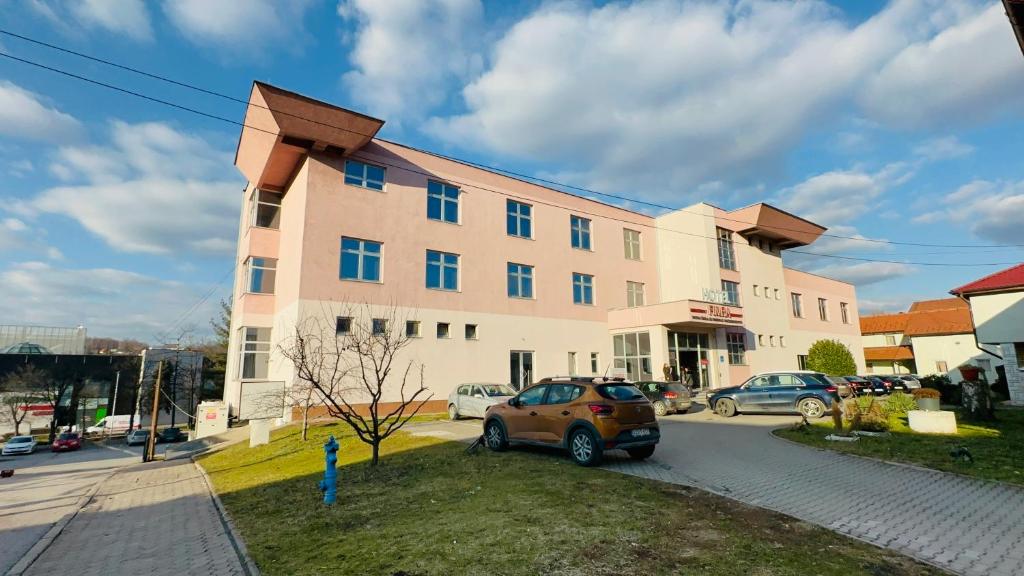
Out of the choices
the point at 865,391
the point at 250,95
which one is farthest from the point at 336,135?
the point at 865,391

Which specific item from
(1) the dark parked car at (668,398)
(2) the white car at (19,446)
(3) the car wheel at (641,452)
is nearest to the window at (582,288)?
(1) the dark parked car at (668,398)

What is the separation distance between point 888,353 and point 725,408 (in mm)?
45919

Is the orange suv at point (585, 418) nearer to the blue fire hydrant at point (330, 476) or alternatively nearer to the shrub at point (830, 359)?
the blue fire hydrant at point (330, 476)

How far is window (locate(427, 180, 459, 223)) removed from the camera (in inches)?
954

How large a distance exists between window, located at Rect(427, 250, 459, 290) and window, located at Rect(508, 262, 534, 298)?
11.1 feet

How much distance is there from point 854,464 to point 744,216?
26.7 meters

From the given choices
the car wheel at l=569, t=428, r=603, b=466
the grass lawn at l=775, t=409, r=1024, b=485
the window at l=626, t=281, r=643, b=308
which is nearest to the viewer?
the grass lawn at l=775, t=409, r=1024, b=485

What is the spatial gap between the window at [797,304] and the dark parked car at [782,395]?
75.4ft

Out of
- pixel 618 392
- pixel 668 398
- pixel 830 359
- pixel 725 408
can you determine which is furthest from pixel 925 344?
pixel 618 392

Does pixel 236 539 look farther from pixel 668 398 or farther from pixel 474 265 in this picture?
pixel 474 265

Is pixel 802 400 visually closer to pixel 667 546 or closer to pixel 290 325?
pixel 667 546

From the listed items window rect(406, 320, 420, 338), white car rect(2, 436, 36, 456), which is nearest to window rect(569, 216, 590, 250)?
window rect(406, 320, 420, 338)

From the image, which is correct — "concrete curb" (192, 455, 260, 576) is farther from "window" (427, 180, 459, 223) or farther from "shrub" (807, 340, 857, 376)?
"shrub" (807, 340, 857, 376)

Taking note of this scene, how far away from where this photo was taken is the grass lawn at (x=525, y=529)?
459 centimetres
